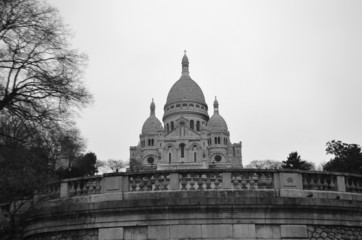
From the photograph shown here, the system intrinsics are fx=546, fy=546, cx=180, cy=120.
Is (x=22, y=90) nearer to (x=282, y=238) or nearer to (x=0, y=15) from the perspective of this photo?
(x=0, y=15)

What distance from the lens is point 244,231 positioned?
14.4 metres

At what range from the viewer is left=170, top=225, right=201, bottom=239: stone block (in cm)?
1433

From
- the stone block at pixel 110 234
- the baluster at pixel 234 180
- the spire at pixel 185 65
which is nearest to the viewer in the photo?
the stone block at pixel 110 234

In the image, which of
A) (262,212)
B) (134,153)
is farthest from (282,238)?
(134,153)

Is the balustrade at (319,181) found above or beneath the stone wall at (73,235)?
above

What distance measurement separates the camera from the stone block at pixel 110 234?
1459 centimetres

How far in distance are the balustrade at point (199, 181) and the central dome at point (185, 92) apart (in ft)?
464

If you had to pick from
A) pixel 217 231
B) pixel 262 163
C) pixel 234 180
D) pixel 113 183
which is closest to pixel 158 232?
pixel 217 231

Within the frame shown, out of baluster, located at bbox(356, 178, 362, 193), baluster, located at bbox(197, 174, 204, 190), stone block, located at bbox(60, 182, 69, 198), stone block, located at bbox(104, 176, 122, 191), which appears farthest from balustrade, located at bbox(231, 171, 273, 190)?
stone block, located at bbox(60, 182, 69, 198)

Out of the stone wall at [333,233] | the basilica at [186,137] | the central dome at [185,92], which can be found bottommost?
the stone wall at [333,233]

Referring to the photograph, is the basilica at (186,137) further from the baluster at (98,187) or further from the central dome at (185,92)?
the baluster at (98,187)

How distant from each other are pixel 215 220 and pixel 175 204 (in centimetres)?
115

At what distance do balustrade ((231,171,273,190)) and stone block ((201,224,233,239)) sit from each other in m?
1.13

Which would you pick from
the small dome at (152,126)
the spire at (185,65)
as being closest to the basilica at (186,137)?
the small dome at (152,126)
